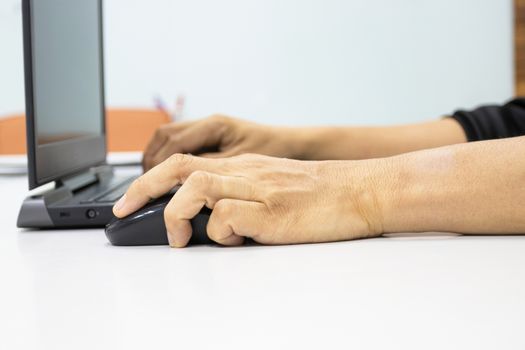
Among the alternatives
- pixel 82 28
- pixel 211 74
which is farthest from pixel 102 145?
pixel 211 74

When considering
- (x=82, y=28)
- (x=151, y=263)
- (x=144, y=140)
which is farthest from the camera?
(x=144, y=140)

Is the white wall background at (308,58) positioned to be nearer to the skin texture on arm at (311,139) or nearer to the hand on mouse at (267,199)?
the skin texture on arm at (311,139)

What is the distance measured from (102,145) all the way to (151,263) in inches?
29.1

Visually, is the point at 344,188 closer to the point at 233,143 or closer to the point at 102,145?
the point at 233,143

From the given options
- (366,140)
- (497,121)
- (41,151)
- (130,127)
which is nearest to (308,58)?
(130,127)

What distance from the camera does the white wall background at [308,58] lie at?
11.0ft

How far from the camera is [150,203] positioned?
0.62 meters

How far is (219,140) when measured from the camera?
1185 millimetres

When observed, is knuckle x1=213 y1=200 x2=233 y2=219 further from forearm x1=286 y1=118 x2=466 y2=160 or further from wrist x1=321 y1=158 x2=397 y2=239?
forearm x1=286 y1=118 x2=466 y2=160

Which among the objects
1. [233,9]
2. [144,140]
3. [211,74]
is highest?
[233,9]

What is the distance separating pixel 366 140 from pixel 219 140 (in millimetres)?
281

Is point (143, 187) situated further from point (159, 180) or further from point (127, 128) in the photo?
point (127, 128)

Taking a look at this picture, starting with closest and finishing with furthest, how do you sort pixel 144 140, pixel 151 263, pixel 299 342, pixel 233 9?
pixel 299 342 < pixel 151 263 < pixel 144 140 < pixel 233 9

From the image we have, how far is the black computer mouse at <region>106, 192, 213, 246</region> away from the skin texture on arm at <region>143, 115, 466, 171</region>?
530 millimetres
